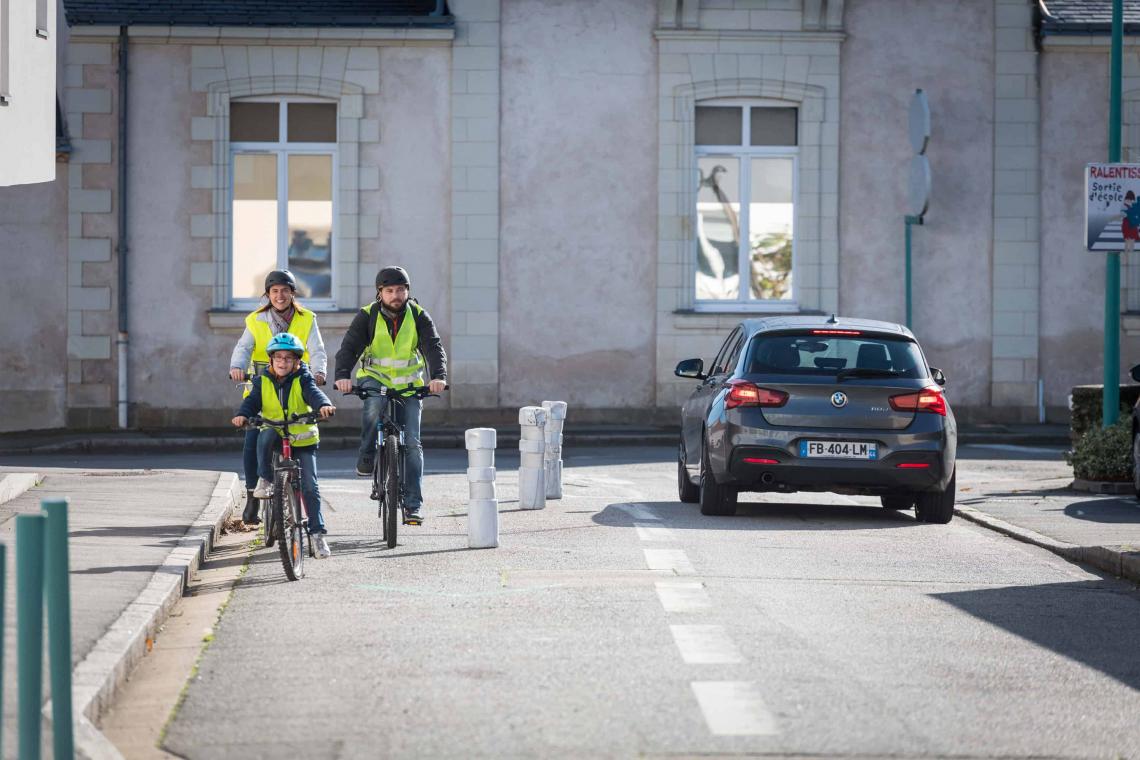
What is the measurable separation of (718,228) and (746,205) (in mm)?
462

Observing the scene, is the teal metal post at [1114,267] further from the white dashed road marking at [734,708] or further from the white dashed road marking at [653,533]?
the white dashed road marking at [734,708]

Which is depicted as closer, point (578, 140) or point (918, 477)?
point (918, 477)

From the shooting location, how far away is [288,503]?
10039 mm

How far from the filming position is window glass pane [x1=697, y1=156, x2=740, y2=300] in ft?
83.6

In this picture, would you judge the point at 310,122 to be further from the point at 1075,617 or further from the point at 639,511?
the point at 1075,617

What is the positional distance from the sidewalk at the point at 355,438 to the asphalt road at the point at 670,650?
9.93m

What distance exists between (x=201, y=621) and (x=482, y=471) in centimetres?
309

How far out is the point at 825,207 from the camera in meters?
25.2

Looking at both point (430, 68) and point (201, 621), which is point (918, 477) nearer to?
point (201, 621)

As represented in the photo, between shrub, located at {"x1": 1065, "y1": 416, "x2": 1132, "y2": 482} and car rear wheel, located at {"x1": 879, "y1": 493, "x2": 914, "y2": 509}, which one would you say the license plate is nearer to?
car rear wheel, located at {"x1": 879, "y1": 493, "x2": 914, "y2": 509}

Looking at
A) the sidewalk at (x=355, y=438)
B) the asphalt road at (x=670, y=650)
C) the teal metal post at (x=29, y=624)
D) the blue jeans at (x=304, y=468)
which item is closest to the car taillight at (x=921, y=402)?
the asphalt road at (x=670, y=650)

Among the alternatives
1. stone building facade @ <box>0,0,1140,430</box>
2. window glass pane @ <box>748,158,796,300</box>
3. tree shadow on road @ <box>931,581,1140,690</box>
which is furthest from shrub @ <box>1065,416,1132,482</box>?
window glass pane @ <box>748,158,796,300</box>

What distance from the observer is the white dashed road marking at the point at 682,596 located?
8852 millimetres

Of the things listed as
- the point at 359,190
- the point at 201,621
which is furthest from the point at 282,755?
the point at 359,190
